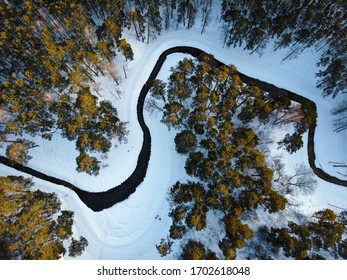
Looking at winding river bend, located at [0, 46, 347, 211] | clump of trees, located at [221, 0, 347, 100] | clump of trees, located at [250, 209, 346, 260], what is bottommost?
clump of trees, located at [250, 209, 346, 260]

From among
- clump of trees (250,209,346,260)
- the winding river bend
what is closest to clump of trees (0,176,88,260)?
the winding river bend

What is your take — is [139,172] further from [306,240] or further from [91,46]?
[306,240]

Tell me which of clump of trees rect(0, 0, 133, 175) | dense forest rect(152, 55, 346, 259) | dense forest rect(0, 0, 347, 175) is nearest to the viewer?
dense forest rect(152, 55, 346, 259)

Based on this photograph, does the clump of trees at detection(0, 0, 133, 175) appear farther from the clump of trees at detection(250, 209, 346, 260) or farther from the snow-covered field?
the clump of trees at detection(250, 209, 346, 260)
